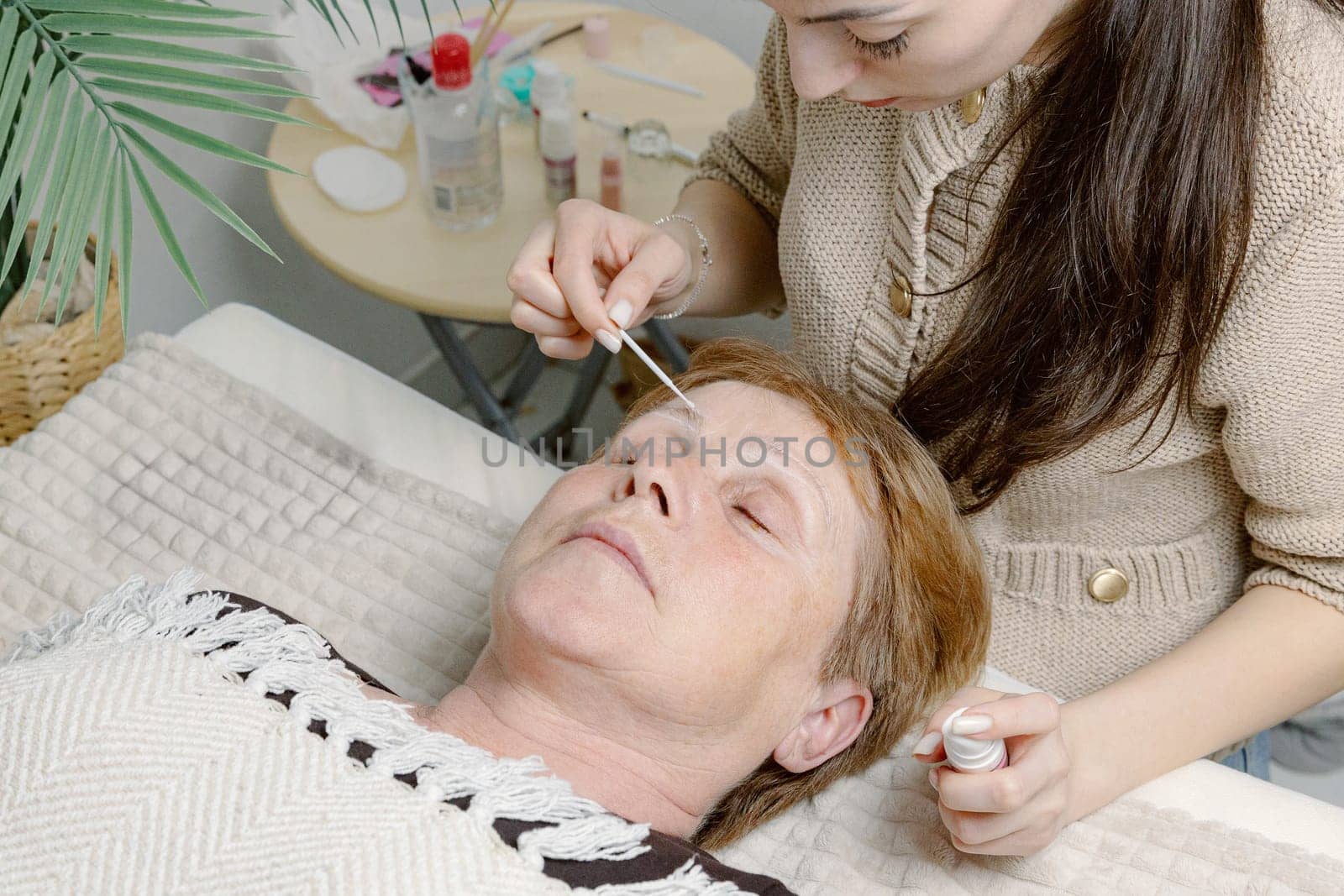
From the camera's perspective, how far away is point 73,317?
1401 mm

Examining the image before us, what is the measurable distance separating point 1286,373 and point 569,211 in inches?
25.2

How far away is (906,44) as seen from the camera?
2.45 feet

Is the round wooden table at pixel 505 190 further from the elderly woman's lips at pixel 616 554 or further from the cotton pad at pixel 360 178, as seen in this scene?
the elderly woman's lips at pixel 616 554

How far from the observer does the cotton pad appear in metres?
1.67

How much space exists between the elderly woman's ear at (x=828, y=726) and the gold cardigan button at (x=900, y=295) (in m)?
0.35

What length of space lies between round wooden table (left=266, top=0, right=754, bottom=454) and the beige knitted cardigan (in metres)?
0.40

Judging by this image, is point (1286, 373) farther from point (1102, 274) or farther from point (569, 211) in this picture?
point (569, 211)

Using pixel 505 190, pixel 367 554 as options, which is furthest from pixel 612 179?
pixel 367 554

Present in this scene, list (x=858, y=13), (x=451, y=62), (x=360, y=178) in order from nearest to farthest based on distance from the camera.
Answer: (x=858, y=13)
(x=451, y=62)
(x=360, y=178)

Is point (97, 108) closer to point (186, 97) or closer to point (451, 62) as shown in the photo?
point (186, 97)

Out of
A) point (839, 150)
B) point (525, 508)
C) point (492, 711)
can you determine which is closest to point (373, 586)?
point (525, 508)

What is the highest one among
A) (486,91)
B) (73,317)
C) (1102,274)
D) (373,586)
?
(1102,274)

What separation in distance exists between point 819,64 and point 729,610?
1.45 ft

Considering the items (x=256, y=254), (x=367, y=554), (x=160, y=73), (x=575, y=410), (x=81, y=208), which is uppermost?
(x=160, y=73)
